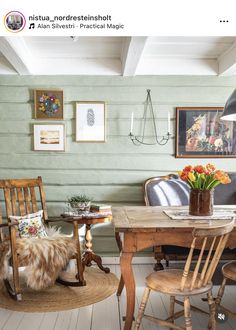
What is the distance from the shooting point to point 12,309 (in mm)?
2865

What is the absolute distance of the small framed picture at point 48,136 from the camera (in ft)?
13.6

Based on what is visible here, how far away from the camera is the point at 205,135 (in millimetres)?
4207

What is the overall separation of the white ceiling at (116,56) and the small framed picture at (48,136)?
65cm

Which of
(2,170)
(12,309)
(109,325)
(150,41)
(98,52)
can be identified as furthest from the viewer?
(2,170)

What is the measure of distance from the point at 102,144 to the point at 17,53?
1.43 metres

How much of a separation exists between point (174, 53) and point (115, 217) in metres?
2.21

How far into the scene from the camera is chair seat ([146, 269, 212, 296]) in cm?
213

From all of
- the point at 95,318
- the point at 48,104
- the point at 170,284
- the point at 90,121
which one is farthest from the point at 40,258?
the point at 48,104

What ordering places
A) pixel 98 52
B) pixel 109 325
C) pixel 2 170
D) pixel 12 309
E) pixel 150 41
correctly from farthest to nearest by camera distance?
pixel 2 170 → pixel 98 52 → pixel 150 41 → pixel 12 309 → pixel 109 325

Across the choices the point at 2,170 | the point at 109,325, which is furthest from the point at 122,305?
the point at 2,170

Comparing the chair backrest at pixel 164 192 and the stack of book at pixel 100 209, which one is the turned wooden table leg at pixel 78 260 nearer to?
the stack of book at pixel 100 209

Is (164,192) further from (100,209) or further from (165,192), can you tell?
(100,209)

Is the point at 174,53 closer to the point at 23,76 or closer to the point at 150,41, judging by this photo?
the point at 150,41

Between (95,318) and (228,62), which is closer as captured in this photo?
(95,318)
